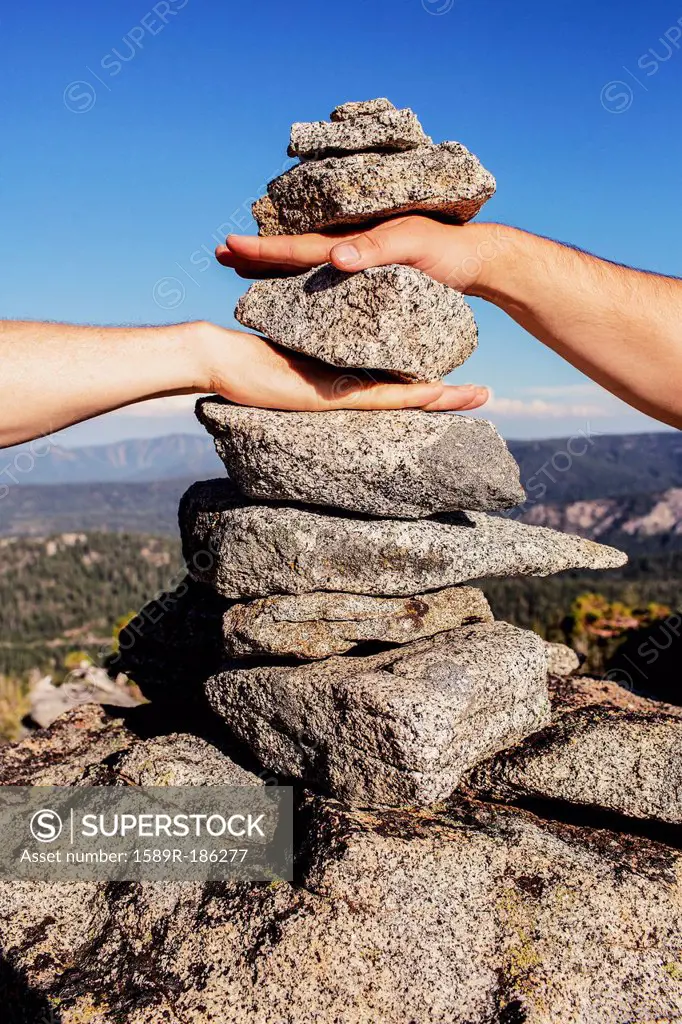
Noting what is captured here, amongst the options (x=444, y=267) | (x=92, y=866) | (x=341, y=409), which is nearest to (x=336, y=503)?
(x=341, y=409)

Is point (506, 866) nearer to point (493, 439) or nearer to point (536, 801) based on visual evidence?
point (536, 801)

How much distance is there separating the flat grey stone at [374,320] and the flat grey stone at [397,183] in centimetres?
54

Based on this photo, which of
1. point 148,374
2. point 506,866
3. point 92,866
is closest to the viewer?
point 506,866

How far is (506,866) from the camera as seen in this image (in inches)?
222

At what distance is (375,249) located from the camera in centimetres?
648

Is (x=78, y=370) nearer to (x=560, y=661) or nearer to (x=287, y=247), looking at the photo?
(x=287, y=247)

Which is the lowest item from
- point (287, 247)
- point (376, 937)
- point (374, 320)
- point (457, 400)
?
point (376, 937)

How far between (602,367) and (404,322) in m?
2.22

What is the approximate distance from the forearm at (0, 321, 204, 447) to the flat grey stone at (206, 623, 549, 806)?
265cm

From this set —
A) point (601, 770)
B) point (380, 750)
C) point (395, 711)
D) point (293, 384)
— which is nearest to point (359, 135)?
point (293, 384)

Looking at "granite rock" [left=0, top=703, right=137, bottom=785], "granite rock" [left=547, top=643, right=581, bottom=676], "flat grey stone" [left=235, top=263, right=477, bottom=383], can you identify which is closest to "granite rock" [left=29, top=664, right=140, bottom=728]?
"granite rock" [left=0, top=703, right=137, bottom=785]

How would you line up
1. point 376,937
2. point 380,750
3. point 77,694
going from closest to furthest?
point 376,937 < point 380,750 < point 77,694

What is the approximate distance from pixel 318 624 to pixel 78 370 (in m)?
2.95

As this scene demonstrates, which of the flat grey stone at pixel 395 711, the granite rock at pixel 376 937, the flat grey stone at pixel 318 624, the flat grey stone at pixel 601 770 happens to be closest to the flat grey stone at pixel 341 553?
the flat grey stone at pixel 318 624
